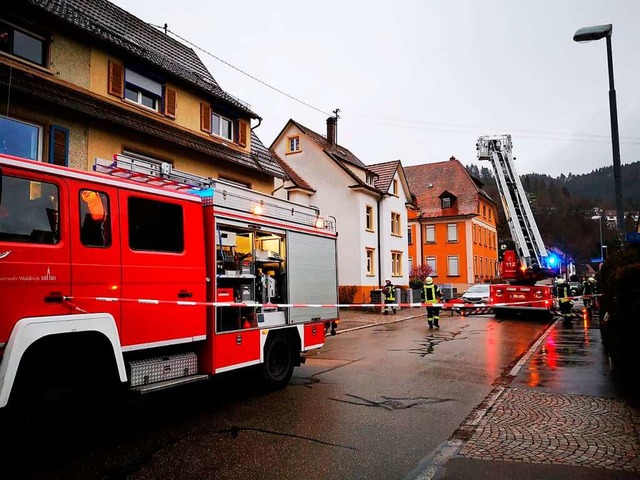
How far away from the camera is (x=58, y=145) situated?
11.7 m

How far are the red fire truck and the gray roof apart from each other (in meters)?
8.41

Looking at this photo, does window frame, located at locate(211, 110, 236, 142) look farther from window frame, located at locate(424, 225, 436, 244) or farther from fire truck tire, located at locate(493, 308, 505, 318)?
window frame, located at locate(424, 225, 436, 244)

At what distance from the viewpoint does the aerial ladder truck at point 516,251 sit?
20.1 m

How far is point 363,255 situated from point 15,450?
24857 mm

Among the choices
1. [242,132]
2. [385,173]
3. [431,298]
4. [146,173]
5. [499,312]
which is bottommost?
[499,312]

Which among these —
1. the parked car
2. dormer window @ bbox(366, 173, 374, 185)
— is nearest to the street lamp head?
the parked car

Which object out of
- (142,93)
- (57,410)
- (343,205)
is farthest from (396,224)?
(57,410)

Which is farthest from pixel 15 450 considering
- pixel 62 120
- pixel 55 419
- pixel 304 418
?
pixel 62 120

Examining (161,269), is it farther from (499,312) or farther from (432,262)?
(432,262)

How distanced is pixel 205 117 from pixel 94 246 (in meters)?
12.2

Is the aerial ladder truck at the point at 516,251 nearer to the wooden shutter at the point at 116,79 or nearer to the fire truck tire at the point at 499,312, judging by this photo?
the fire truck tire at the point at 499,312

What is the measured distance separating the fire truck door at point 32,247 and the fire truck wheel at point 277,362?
336 cm

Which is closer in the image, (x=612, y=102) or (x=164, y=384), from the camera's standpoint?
(x=164, y=384)

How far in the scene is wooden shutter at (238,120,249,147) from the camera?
1820cm
